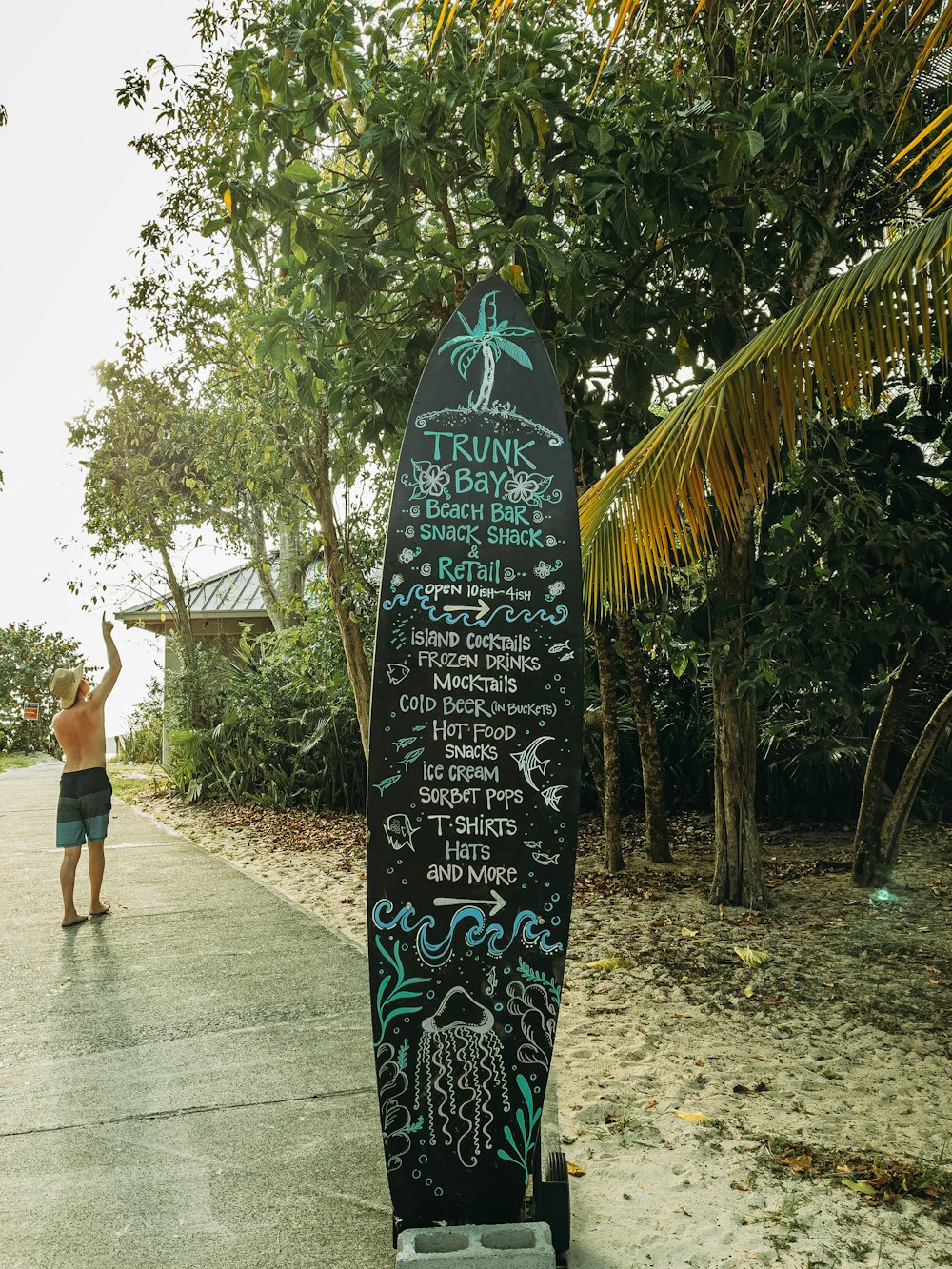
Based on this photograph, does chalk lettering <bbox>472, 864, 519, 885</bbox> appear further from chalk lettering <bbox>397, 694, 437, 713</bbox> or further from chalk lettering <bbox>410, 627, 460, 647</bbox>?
chalk lettering <bbox>410, 627, 460, 647</bbox>

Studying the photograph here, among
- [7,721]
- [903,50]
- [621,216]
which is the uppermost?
[903,50]

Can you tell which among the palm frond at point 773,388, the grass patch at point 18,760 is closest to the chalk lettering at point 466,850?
the palm frond at point 773,388

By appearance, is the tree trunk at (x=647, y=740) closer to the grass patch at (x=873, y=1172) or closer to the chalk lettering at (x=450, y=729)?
the grass patch at (x=873, y=1172)

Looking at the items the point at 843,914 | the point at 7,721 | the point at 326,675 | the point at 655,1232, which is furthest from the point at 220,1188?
the point at 7,721

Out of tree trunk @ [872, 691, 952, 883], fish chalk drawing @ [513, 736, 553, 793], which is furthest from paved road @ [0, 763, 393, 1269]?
tree trunk @ [872, 691, 952, 883]

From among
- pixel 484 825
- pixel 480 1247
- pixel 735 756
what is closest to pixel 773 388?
pixel 484 825

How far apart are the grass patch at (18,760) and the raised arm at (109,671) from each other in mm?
18541

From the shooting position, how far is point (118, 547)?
16.0 metres

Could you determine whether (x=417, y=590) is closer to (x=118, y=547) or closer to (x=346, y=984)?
(x=346, y=984)

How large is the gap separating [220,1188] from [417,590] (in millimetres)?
2093

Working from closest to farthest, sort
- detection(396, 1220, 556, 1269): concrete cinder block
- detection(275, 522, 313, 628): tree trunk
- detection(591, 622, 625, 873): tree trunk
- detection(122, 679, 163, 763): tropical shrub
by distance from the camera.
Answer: detection(396, 1220, 556, 1269): concrete cinder block < detection(591, 622, 625, 873): tree trunk < detection(275, 522, 313, 628): tree trunk < detection(122, 679, 163, 763): tropical shrub

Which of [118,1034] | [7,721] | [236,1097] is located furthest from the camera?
[7,721]

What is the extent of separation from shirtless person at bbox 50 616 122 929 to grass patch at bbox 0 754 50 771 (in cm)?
1855

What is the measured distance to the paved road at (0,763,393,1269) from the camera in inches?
131
